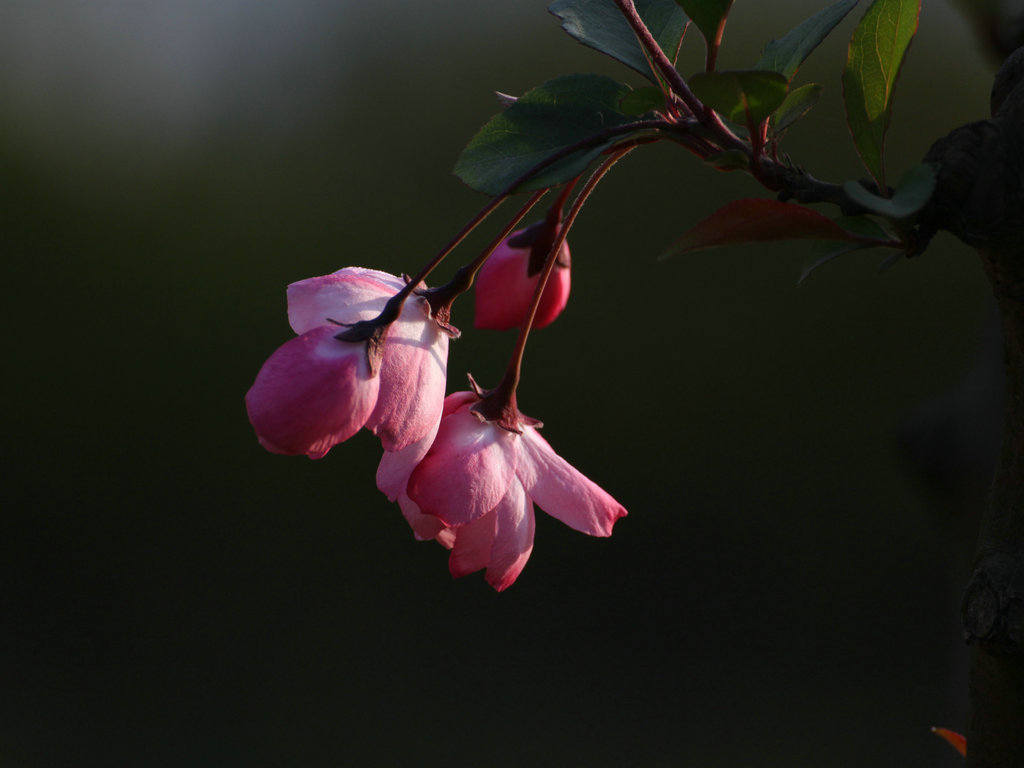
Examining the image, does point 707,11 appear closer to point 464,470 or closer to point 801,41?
point 801,41

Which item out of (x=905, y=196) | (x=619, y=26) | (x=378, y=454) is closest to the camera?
(x=905, y=196)

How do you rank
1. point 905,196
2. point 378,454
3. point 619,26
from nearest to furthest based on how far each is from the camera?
point 905,196
point 619,26
point 378,454

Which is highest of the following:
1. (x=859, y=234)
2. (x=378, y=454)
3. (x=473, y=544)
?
(x=859, y=234)

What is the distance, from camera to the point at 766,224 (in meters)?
0.30

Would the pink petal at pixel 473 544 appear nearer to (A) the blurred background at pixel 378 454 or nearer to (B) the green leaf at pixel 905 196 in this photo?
(B) the green leaf at pixel 905 196

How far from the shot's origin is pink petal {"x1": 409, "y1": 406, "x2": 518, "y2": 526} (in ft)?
1.04

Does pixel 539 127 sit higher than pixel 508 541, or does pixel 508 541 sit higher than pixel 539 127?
pixel 539 127

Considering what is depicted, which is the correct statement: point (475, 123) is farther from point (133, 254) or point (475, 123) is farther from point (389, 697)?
point (389, 697)

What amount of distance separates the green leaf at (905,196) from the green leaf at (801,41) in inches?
3.0

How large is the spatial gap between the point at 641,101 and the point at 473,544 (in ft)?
0.55

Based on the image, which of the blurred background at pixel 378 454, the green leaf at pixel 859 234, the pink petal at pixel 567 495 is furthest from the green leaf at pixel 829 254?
the blurred background at pixel 378 454

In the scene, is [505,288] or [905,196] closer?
[905,196]

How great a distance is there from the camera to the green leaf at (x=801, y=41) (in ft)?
1.12

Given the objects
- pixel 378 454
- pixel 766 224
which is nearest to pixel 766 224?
pixel 766 224
